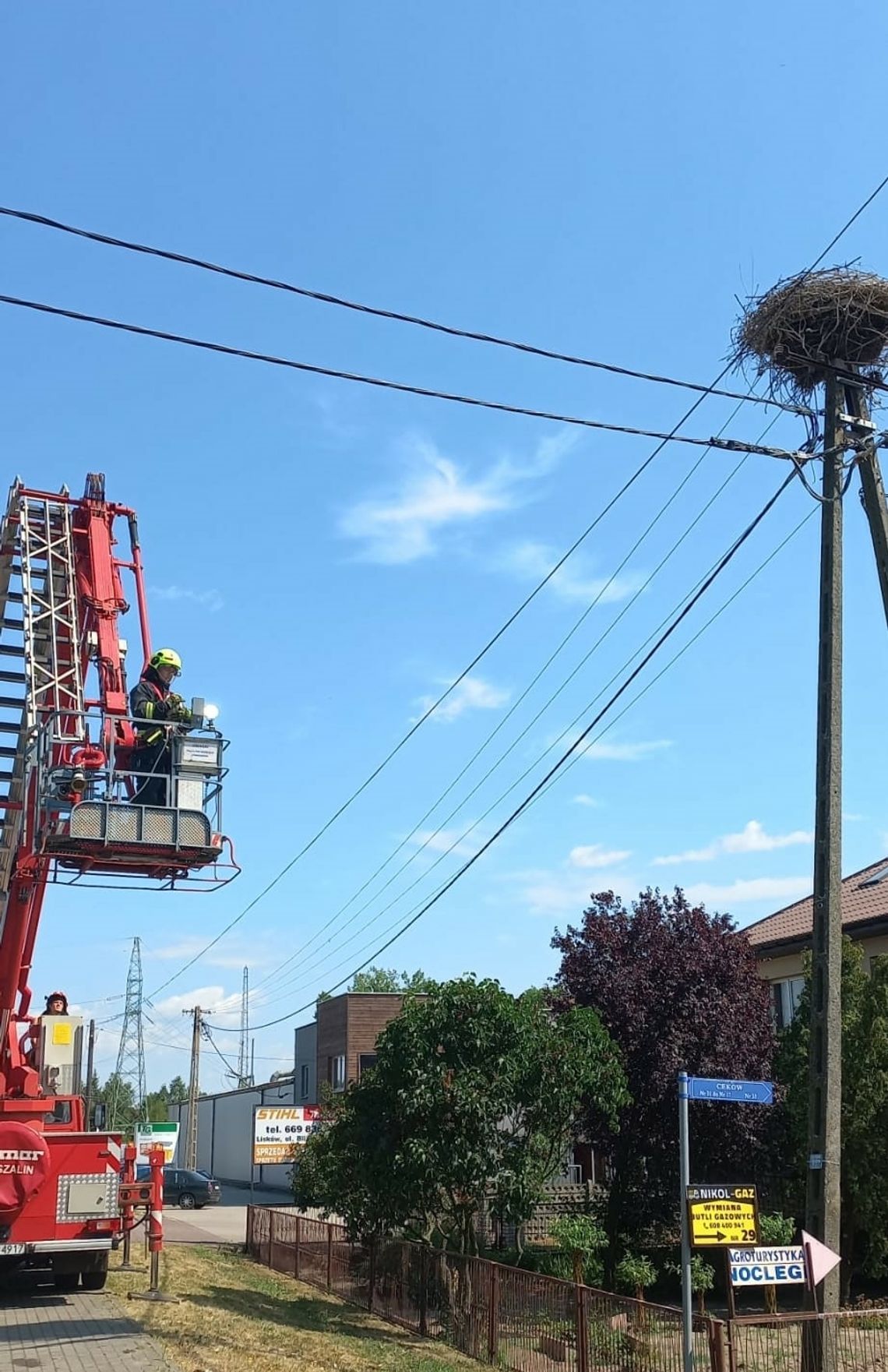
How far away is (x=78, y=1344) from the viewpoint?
12.8 metres

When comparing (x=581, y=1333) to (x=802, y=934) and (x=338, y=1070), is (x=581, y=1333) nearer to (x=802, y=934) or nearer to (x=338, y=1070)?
(x=802, y=934)

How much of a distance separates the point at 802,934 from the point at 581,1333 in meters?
15.1

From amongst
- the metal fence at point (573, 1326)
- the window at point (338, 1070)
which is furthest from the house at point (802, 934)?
the window at point (338, 1070)

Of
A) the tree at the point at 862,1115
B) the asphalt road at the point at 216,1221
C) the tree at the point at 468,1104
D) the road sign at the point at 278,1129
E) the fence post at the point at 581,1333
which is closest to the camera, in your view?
the fence post at the point at 581,1333

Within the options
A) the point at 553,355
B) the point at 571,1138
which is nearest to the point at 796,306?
the point at 553,355

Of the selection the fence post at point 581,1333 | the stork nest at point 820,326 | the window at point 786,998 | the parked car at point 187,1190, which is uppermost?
the stork nest at point 820,326

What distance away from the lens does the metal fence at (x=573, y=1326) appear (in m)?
12.3

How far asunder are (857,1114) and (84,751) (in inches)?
505

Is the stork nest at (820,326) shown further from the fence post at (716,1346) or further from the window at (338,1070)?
the window at (338,1070)

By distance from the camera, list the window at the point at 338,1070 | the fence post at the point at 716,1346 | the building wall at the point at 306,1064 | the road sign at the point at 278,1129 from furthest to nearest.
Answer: the building wall at the point at 306,1064
the window at the point at 338,1070
the road sign at the point at 278,1129
the fence post at the point at 716,1346

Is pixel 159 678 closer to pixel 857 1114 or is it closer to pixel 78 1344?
pixel 78 1344

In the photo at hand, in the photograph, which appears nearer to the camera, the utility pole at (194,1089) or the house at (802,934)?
the house at (802,934)

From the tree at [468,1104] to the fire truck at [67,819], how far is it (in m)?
3.31

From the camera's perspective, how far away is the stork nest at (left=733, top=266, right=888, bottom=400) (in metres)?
15.1
